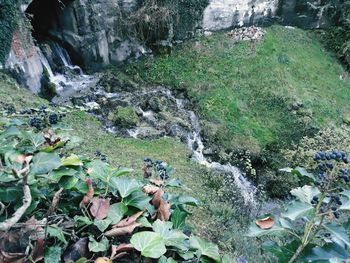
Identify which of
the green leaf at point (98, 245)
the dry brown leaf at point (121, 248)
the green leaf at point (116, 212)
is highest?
the green leaf at point (116, 212)

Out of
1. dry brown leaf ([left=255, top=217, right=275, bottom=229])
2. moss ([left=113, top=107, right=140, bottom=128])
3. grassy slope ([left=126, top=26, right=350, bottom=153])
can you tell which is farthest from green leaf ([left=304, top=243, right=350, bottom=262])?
grassy slope ([left=126, top=26, right=350, bottom=153])

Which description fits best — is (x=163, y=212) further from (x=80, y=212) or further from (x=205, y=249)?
(x=80, y=212)

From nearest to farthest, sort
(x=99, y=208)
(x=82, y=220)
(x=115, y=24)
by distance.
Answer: (x=82, y=220) < (x=99, y=208) < (x=115, y=24)

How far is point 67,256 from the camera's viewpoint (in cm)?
212

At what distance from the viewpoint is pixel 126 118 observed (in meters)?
9.79

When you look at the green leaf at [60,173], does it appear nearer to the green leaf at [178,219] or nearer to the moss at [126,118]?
the green leaf at [178,219]

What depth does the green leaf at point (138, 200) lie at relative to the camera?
8.05 feet

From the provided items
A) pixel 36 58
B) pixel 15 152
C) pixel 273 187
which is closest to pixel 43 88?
pixel 36 58

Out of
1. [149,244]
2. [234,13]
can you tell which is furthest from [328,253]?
[234,13]

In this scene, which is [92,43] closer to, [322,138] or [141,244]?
[322,138]

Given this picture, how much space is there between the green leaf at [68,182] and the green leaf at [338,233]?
148cm

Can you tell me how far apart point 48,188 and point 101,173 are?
37cm

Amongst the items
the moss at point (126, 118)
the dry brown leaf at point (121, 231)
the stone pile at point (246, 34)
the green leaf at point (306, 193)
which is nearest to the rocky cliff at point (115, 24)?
the stone pile at point (246, 34)

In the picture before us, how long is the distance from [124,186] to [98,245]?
1.51 ft
